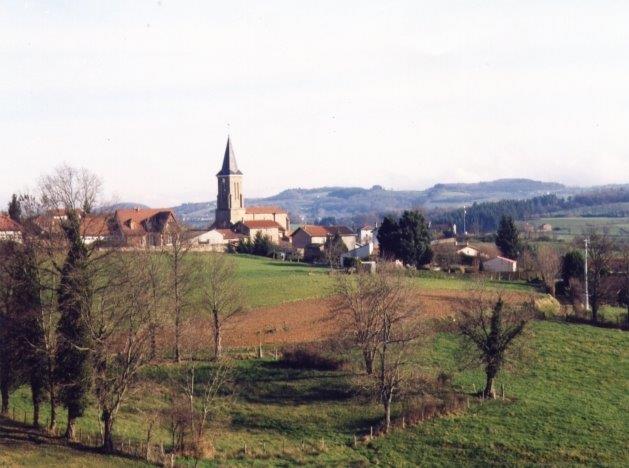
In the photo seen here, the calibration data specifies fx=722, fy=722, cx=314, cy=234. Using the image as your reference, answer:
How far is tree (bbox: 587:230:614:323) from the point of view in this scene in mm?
58938

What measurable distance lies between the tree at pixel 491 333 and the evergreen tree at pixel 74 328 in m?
19.5

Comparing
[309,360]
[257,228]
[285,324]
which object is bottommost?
[309,360]

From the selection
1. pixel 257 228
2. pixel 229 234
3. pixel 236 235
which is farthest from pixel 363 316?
pixel 257 228

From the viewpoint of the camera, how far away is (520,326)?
37.8m

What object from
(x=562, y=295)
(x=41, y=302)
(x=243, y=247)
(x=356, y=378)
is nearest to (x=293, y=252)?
(x=243, y=247)

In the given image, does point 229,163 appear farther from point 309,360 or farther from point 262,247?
point 309,360

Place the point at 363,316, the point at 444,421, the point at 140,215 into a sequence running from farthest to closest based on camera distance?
the point at 140,215, the point at 363,316, the point at 444,421

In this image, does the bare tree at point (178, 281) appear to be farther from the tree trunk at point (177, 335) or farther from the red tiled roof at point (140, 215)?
the red tiled roof at point (140, 215)

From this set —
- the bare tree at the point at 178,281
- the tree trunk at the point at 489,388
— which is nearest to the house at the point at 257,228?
the bare tree at the point at 178,281

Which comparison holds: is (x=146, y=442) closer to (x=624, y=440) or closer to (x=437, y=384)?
(x=437, y=384)

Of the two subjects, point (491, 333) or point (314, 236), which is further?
point (314, 236)

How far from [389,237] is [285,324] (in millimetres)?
37004

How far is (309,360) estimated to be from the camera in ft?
134

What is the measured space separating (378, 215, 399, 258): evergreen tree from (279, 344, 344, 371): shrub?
138ft
